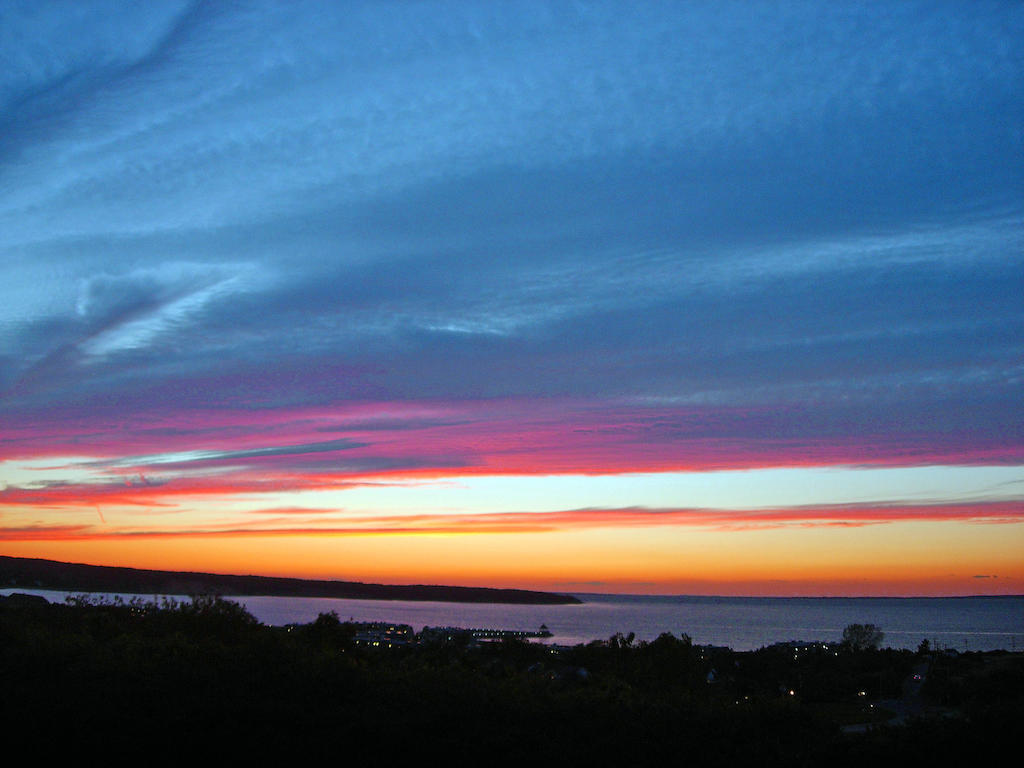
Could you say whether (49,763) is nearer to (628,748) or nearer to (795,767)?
(628,748)

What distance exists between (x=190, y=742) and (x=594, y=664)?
33.5 m

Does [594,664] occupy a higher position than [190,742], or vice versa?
[190,742]

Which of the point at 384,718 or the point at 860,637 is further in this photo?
the point at 860,637

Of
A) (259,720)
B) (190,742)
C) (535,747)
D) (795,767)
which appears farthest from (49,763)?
(795,767)

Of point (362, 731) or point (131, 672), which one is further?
point (131, 672)

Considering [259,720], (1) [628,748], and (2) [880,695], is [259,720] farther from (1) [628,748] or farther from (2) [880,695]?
(2) [880,695]

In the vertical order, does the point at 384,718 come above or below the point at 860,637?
above

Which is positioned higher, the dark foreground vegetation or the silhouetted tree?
the dark foreground vegetation

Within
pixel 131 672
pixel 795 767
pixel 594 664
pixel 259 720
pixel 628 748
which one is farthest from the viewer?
pixel 594 664

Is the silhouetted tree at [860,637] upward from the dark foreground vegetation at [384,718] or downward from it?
downward

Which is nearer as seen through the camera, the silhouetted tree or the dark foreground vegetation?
the dark foreground vegetation

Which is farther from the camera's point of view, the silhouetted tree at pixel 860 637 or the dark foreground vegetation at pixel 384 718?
the silhouetted tree at pixel 860 637

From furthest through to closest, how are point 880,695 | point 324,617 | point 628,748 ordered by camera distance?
point 880,695
point 324,617
point 628,748

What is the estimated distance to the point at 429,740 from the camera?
12.6 meters
